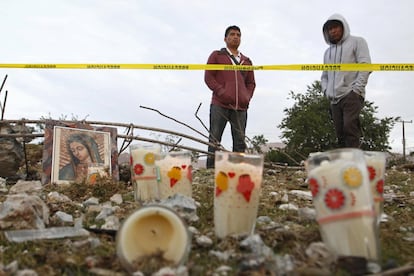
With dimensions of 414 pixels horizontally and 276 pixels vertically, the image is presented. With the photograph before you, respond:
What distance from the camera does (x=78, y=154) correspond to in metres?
5.11

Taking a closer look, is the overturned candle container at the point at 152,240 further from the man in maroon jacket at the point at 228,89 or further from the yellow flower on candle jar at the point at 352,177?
the man in maroon jacket at the point at 228,89

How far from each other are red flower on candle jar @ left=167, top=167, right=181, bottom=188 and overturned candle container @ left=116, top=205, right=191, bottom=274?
3.83 ft

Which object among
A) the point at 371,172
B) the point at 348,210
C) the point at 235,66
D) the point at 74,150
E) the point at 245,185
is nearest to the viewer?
the point at 348,210

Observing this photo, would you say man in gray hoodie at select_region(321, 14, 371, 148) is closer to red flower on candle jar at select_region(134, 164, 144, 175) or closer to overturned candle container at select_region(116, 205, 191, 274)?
red flower on candle jar at select_region(134, 164, 144, 175)

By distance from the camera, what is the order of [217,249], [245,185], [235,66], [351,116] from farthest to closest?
[235,66] < [351,116] < [245,185] < [217,249]

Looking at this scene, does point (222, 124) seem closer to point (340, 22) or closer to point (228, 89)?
point (228, 89)

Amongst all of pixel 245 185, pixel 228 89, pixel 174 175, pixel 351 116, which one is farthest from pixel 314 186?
pixel 228 89

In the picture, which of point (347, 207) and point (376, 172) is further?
point (376, 172)

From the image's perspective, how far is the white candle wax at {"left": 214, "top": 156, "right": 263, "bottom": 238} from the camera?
219 cm

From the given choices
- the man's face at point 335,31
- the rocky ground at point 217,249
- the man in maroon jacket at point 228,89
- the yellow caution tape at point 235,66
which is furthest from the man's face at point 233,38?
the rocky ground at point 217,249

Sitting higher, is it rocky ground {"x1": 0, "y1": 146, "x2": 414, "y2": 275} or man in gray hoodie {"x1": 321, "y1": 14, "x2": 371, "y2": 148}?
man in gray hoodie {"x1": 321, "y1": 14, "x2": 371, "y2": 148}

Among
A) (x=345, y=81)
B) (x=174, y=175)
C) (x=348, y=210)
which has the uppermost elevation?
(x=345, y=81)

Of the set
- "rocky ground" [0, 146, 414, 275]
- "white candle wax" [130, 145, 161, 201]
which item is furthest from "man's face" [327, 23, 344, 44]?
"white candle wax" [130, 145, 161, 201]

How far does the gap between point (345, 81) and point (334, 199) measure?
357cm
